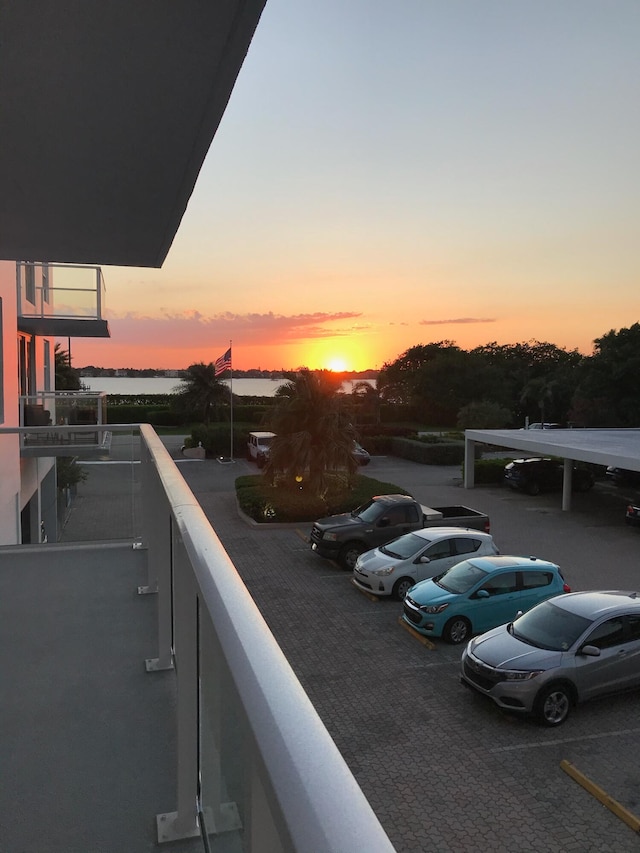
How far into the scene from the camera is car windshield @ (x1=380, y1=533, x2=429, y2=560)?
14852mm

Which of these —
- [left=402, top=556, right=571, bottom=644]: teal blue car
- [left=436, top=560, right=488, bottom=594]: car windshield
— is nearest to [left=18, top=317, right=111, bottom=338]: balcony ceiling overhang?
[left=402, top=556, right=571, bottom=644]: teal blue car

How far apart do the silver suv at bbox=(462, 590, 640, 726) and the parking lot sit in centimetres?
37

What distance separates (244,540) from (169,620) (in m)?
→ 16.9

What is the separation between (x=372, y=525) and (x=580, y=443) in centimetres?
1154

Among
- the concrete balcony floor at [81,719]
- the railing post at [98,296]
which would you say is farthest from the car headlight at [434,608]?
the railing post at [98,296]

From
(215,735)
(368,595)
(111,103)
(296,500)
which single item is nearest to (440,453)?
(296,500)

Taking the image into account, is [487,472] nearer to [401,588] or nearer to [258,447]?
[258,447]

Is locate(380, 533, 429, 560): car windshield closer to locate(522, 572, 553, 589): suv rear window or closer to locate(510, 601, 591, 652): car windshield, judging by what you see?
locate(522, 572, 553, 589): suv rear window

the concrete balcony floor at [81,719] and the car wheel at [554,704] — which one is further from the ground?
the concrete balcony floor at [81,719]

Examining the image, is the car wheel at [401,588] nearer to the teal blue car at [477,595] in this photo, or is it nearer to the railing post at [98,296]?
the teal blue car at [477,595]

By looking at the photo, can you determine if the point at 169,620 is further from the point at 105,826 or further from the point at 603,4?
the point at 603,4

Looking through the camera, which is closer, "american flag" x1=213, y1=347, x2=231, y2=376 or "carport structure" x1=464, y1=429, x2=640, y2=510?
"carport structure" x1=464, y1=429, x2=640, y2=510

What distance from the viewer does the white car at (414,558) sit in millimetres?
14383

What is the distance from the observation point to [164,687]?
10.5 ft
